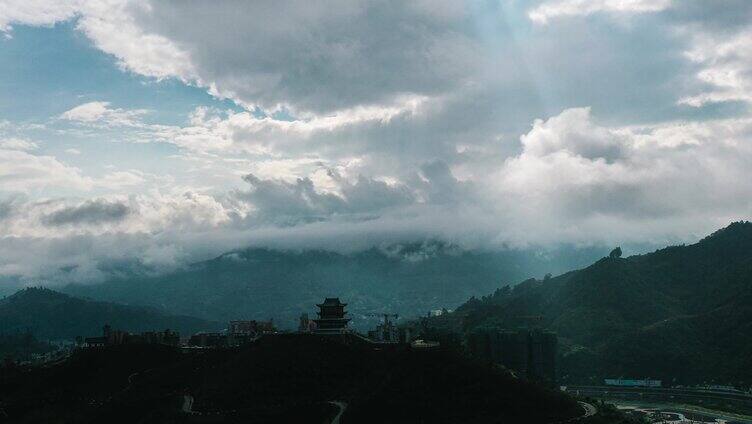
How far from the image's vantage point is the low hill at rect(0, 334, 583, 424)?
141 m

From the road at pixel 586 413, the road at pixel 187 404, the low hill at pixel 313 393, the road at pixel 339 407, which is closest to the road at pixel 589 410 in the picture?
the road at pixel 586 413

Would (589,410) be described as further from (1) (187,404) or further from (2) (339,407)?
(1) (187,404)

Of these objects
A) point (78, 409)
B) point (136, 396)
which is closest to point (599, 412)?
point (136, 396)

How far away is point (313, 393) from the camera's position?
163m

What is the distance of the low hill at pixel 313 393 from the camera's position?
14100cm

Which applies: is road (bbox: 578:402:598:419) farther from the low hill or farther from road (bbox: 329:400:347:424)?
road (bbox: 329:400:347:424)

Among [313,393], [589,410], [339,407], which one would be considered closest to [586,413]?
[589,410]

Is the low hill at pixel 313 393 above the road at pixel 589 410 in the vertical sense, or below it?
above

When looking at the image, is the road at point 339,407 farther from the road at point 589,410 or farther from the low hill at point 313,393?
the road at point 589,410

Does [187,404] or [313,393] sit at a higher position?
[313,393]

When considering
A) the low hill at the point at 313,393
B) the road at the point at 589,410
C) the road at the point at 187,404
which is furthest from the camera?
the road at the point at 187,404

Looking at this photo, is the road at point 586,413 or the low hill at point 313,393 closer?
the low hill at point 313,393

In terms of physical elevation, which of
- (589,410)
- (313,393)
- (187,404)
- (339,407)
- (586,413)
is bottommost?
(589,410)

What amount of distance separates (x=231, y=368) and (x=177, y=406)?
21.7m
